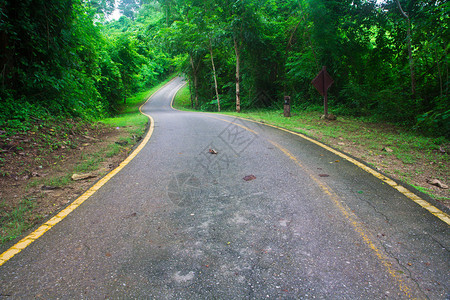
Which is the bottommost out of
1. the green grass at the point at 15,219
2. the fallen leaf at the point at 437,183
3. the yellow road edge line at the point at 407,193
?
the fallen leaf at the point at 437,183

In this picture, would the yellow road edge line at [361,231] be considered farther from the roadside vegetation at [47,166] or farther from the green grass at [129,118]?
the green grass at [129,118]

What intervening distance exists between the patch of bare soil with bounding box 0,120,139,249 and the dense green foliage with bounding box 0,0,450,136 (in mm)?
1300

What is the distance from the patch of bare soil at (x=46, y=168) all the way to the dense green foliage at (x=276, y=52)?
1300 millimetres

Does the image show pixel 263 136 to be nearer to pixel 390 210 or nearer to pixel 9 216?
pixel 390 210

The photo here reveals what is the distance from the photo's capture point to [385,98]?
1087cm

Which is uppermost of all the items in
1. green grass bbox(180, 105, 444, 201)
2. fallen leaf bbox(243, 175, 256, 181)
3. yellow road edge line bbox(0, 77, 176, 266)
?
yellow road edge line bbox(0, 77, 176, 266)

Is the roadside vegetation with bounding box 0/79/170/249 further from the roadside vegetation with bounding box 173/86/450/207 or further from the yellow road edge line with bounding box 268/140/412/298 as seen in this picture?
the roadside vegetation with bounding box 173/86/450/207

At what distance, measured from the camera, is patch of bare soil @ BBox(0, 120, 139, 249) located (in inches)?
146

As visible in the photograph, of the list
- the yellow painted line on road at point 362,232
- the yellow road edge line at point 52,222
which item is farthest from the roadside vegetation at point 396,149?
the yellow road edge line at point 52,222

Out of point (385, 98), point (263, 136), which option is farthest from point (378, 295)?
point (385, 98)

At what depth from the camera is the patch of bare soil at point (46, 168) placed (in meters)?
3.72

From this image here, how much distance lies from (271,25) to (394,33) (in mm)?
9988

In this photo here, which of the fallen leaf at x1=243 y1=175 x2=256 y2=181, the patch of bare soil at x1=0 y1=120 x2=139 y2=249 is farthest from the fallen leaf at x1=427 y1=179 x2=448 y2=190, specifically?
the patch of bare soil at x1=0 y1=120 x2=139 y2=249

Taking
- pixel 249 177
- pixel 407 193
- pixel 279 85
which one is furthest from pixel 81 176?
pixel 279 85
